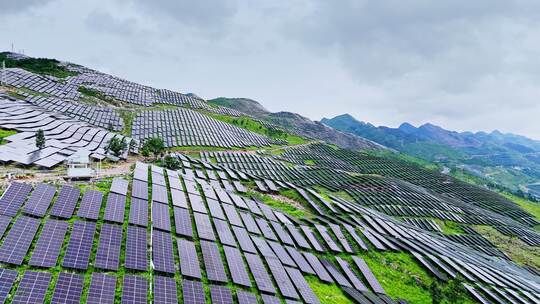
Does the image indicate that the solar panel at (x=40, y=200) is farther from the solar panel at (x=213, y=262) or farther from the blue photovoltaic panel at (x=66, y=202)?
the solar panel at (x=213, y=262)

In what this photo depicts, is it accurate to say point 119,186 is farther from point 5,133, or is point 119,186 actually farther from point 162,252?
point 5,133

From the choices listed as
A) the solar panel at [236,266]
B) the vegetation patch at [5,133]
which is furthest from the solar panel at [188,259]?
the vegetation patch at [5,133]

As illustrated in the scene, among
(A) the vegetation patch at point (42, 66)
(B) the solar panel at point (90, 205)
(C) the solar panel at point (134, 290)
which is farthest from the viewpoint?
(A) the vegetation patch at point (42, 66)

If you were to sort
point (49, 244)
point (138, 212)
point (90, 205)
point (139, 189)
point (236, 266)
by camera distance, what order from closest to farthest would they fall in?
point (49, 244) < point (90, 205) < point (236, 266) < point (138, 212) < point (139, 189)

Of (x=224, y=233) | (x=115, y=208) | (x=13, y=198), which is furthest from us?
(x=224, y=233)

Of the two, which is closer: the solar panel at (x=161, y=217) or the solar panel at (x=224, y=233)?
the solar panel at (x=161, y=217)

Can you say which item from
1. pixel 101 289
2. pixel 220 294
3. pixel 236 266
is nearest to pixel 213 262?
pixel 236 266

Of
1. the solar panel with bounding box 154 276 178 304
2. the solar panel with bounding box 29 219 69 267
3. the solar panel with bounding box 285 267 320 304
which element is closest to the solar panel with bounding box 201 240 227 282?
the solar panel with bounding box 154 276 178 304

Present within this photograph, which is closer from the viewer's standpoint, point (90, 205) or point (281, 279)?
point (90, 205)
